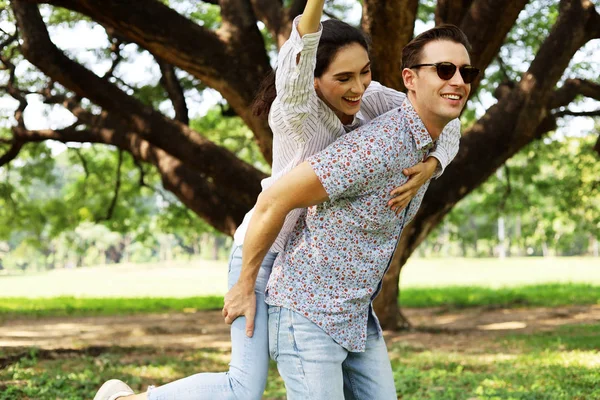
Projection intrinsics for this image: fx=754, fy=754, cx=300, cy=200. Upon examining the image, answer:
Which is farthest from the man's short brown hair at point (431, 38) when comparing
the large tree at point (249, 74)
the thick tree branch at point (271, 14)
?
the thick tree branch at point (271, 14)

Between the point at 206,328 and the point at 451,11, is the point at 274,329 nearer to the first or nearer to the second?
the point at 451,11

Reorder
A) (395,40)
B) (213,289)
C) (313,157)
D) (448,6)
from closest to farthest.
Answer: (313,157) < (395,40) < (448,6) < (213,289)

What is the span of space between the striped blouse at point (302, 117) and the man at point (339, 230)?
15cm

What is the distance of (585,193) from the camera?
15594mm

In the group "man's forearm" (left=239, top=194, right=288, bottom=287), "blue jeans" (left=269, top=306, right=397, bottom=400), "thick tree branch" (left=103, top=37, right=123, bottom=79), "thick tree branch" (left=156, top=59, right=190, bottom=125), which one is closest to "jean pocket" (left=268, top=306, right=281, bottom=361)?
"blue jeans" (left=269, top=306, right=397, bottom=400)

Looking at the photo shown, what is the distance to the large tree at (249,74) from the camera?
7.78 m

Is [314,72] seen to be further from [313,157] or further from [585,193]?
[585,193]

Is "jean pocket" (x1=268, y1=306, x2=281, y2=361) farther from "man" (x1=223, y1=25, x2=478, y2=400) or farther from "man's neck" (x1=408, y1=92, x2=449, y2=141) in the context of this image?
"man's neck" (x1=408, y1=92, x2=449, y2=141)

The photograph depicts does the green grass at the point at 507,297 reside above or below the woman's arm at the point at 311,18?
below

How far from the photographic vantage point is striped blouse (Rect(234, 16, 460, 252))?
8.61 feet

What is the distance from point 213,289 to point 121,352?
17422 mm

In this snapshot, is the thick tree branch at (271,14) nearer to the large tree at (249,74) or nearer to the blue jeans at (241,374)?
the large tree at (249,74)

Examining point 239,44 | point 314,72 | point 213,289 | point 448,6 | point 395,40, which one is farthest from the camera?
point 213,289

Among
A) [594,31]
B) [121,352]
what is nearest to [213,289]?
[121,352]
